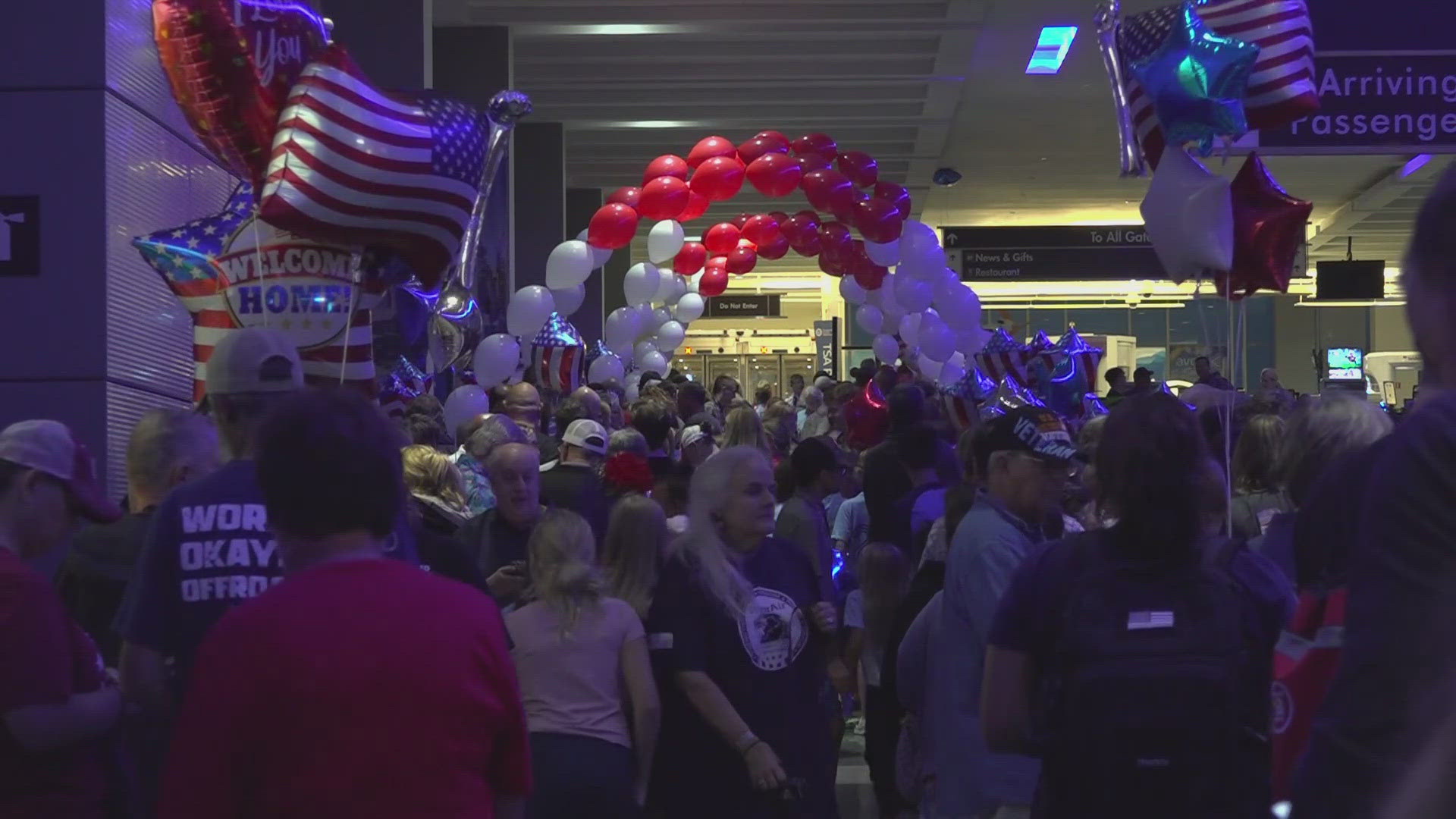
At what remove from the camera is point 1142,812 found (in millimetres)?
2656

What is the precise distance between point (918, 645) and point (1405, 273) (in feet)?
9.96

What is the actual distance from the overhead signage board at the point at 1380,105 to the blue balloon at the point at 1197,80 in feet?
2.58

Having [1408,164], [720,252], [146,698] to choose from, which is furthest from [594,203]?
[146,698]

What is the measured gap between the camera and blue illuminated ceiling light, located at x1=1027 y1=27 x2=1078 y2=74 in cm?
1476

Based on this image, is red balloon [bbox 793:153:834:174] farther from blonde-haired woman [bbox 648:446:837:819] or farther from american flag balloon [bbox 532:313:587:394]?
blonde-haired woman [bbox 648:446:837:819]

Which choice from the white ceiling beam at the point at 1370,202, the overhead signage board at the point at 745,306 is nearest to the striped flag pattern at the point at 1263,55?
the white ceiling beam at the point at 1370,202

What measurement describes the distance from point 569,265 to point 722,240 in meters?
2.29

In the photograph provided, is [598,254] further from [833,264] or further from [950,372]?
[950,372]

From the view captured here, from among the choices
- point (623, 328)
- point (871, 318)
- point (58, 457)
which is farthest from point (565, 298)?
point (58, 457)

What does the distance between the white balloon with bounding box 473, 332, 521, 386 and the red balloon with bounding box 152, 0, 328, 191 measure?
572 centimetres

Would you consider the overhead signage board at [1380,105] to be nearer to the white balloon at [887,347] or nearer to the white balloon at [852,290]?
the white balloon at [852,290]

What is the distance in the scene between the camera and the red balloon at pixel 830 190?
12.9 metres

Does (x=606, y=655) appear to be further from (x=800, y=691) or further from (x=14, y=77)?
(x=14, y=77)

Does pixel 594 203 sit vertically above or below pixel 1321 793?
above
